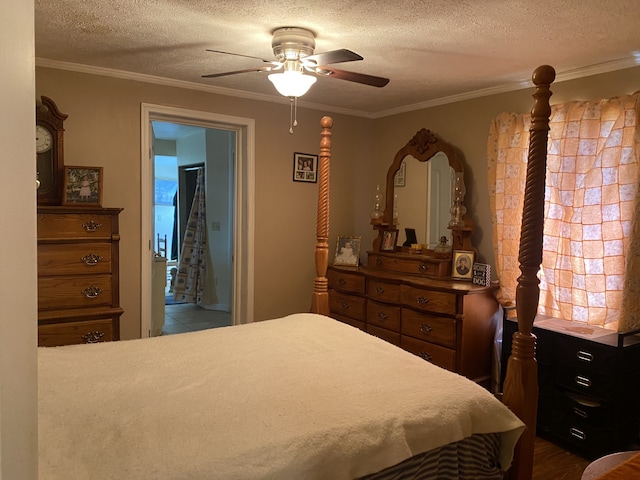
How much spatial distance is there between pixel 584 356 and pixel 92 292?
300 centimetres

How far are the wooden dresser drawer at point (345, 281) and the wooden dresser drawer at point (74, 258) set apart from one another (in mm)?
1928

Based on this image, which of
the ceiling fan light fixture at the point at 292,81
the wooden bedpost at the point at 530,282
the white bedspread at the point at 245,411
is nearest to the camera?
the white bedspread at the point at 245,411

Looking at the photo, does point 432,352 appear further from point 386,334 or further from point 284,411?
point 284,411

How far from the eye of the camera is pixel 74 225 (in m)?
2.99

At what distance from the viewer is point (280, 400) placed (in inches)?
62.8

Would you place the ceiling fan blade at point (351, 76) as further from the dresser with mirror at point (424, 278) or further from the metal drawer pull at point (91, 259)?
the metal drawer pull at point (91, 259)

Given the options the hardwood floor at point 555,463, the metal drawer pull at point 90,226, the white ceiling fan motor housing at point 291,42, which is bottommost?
the hardwood floor at point 555,463

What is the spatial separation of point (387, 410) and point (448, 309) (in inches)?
78.0

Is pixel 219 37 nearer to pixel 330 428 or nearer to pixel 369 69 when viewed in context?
pixel 369 69

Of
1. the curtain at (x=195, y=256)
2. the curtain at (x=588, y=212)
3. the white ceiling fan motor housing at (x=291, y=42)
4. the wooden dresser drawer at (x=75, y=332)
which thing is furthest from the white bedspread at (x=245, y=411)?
the curtain at (x=195, y=256)

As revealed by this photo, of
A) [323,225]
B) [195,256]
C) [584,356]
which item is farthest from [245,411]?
[195,256]

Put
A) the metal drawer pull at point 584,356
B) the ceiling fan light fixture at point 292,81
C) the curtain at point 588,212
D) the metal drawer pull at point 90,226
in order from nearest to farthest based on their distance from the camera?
the ceiling fan light fixture at point 292,81 → the metal drawer pull at point 584,356 → the curtain at point 588,212 → the metal drawer pull at point 90,226

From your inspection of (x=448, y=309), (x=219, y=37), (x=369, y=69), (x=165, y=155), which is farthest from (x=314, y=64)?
(x=165, y=155)

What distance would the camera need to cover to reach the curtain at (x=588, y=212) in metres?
2.84
